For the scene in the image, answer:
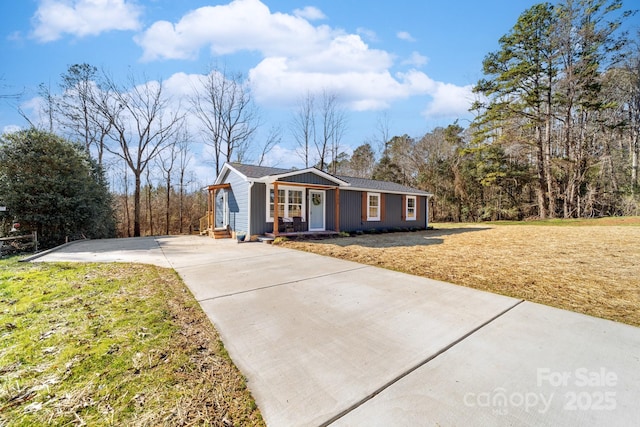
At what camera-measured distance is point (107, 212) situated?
13258 millimetres

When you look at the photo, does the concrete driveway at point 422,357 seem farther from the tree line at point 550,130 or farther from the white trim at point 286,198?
the tree line at point 550,130

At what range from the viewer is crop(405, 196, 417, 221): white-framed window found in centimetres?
1516

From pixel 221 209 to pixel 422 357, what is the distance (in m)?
12.6

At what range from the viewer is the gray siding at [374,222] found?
12477 millimetres

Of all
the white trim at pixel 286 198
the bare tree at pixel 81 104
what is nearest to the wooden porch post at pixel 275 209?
the white trim at pixel 286 198

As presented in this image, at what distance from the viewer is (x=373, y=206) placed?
13.5 m

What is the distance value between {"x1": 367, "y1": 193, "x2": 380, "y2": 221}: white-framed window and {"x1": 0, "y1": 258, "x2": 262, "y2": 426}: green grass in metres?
10.7

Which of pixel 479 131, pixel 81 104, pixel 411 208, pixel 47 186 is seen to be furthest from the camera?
pixel 479 131

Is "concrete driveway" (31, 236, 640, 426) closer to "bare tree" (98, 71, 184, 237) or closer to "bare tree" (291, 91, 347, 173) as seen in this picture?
"bare tree" (98, 71, 184, 237)

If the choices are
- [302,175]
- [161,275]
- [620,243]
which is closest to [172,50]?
[302,175]

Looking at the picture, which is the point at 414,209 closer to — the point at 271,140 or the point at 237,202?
the point at 237,202

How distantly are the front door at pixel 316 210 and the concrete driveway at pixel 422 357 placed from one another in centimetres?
749

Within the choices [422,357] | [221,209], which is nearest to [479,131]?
[221,209]

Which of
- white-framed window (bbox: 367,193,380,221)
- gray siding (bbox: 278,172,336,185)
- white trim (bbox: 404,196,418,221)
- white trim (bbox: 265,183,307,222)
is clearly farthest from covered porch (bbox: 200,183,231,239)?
white trim (bbox: 404,196,418,221)
